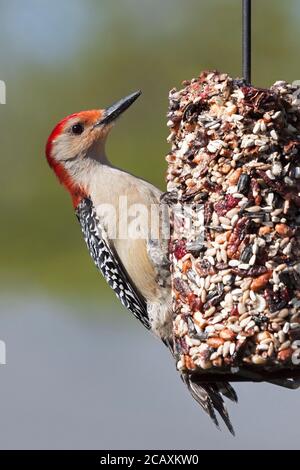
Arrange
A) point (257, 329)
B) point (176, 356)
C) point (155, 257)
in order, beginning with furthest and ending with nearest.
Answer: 1. point (155, 257)
2. point (176, 356)
3. point (257, 329)

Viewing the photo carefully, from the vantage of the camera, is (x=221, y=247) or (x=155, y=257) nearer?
(x=221, y=247)

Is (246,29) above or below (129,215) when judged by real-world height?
above

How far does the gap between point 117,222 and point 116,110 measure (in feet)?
2.62

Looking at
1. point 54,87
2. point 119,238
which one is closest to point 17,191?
point 54,87

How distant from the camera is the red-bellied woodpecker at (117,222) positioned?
320 inches

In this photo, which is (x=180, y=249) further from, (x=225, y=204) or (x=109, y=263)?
(x=109, y=263)

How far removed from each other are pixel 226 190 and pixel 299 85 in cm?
73

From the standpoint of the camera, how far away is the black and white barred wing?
851 centimetres

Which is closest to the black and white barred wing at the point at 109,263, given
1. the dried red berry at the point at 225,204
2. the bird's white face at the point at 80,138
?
the bird's white face at the point at 80,138

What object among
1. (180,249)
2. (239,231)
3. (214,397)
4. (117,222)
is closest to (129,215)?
(117,222)

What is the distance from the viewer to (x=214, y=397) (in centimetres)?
788

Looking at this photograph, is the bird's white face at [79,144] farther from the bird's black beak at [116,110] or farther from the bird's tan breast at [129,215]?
the bird's tan breast at [129,215]
